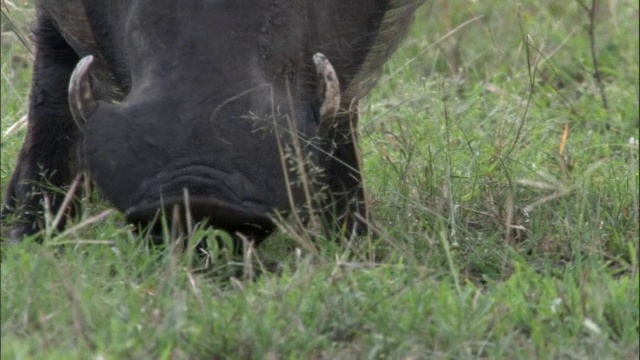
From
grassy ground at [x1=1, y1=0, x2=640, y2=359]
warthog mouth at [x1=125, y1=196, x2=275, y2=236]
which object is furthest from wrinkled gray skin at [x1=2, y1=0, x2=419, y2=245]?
grassy ground at [x1=1, y1=0, x2=640, y2=359]

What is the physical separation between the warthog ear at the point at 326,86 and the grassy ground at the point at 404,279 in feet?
0.89

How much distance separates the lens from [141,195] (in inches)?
108

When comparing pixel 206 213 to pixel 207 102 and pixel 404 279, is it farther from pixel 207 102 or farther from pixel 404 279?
pixel 404 279

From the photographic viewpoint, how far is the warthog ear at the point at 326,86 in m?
2.87

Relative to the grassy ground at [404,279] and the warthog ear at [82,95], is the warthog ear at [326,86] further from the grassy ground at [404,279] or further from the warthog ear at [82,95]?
the warthog ear at [82,95]

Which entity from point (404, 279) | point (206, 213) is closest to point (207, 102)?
point (206, 213)

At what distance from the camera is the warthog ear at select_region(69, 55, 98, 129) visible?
2.84 metres

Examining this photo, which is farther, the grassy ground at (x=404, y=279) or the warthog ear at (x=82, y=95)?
the warthog ear at (x=82, y=95)

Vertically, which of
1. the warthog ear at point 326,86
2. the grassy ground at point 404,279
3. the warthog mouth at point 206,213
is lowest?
the grassy ground at point 404,279

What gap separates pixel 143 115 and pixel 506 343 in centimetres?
85

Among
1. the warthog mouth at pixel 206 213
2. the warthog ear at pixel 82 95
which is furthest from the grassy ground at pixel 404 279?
the warthog ear at pixel 82 95

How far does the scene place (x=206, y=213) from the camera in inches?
108

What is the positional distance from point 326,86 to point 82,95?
495 mm

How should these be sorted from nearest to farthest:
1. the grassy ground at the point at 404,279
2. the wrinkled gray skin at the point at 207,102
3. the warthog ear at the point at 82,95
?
the grassy ground at the point at 404,279 < the wrinkled gray skin at the point at 207,102 < the warthog ear at the point at 82,95
